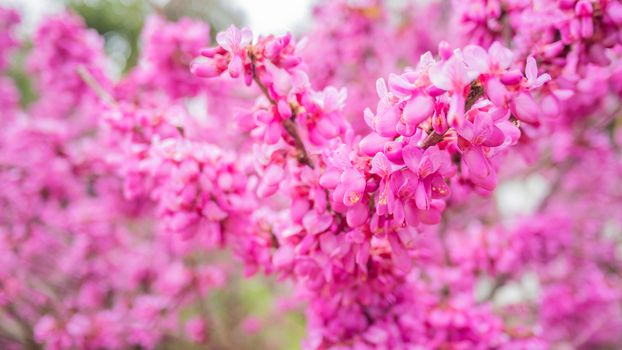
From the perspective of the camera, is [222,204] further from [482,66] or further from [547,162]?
[547,162]

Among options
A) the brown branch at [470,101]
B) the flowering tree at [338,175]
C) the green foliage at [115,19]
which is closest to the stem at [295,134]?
the flowering tree at [338,175]

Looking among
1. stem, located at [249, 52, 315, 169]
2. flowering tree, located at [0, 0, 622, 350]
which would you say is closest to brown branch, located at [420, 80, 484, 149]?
flowering tree, located at [0, 0, 622, 350]

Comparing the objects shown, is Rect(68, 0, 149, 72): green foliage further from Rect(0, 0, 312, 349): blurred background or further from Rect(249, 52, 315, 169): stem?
Rect(249, 52, 315, 169): stem

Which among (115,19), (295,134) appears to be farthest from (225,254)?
(115,19)

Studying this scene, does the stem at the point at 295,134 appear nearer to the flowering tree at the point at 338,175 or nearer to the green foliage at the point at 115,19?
the flowering tree at the point at 338,175

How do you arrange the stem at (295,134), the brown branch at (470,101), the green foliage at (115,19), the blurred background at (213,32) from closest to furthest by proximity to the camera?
the brown branch at (470,101)
the stem at (295,134)
the blurred background at (213,32)
the green foliage at (115,19)

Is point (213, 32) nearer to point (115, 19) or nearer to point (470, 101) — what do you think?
point (115, 19)

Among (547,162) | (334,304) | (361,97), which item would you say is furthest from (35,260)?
(547,162)
